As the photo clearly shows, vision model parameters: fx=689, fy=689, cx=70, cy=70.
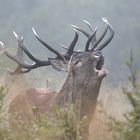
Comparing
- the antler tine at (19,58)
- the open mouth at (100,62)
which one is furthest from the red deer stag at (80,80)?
the antler tine at (19,58)

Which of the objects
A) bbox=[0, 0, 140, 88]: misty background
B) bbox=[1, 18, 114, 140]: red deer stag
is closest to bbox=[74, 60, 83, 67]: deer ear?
bbox=[1, 18, 114, 140]: red deer stag

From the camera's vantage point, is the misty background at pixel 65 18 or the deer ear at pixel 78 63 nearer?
the deer ear at pixel 78 63

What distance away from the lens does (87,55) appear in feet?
22.6

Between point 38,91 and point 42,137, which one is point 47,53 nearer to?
point 38,91

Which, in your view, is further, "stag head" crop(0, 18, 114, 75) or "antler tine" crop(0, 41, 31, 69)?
→ "antler tine" crop(0, 41, 31, 69)

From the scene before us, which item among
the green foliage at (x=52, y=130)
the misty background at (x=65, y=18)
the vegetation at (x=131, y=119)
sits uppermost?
the misty background at (x=65, y=18)

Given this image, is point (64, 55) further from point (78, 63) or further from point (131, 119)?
point (131, 119)

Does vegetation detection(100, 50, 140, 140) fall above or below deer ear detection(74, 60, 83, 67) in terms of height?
below

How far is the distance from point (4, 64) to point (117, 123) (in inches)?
238

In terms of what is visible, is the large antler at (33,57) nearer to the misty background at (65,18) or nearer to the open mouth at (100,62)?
the open mouth at (100,62)

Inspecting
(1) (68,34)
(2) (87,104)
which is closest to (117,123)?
(2) (87,104)

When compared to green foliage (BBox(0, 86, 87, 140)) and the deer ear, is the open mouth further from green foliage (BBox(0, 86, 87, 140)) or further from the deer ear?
green foliage (BBox(0, 86, 87, 140))

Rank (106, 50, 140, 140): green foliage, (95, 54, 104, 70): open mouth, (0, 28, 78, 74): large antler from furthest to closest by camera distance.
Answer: (0, 28, 78, 74): large antler
(95, 54, 104, 70): open mouth
(106, 50, 140, 140): green foliage

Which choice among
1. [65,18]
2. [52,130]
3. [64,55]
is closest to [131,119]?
[52,130]
